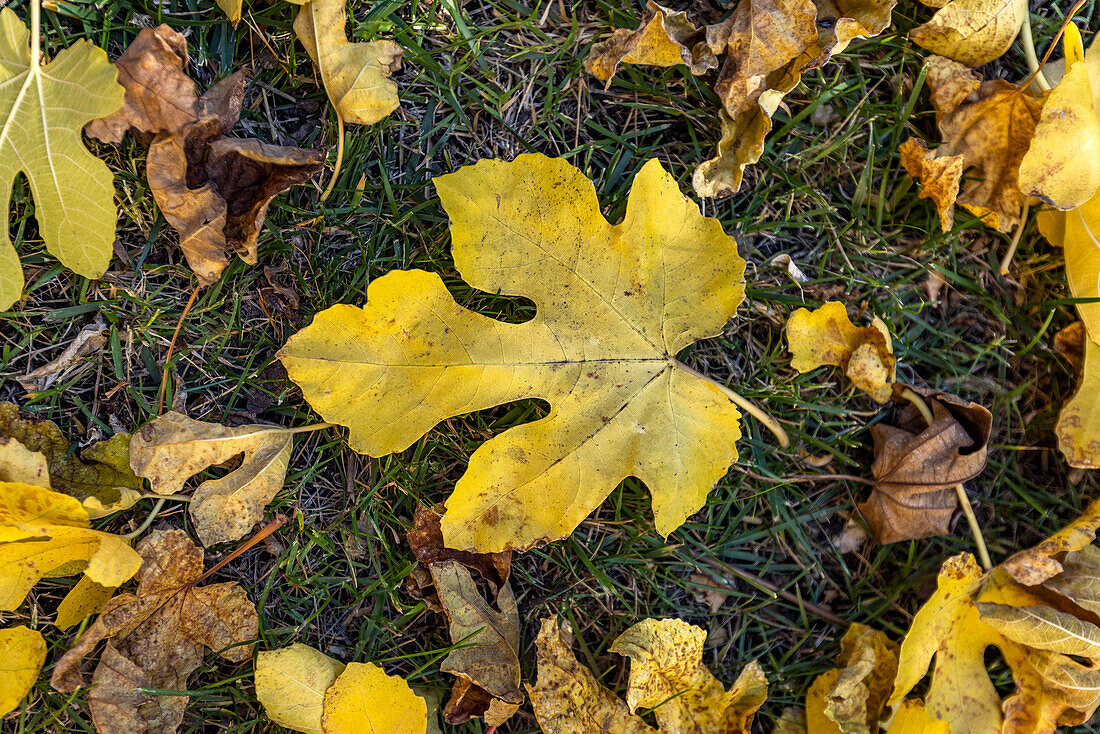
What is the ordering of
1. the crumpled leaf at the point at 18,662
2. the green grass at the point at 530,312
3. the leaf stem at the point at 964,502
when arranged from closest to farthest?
1. the crumpled leaf at the point at 18,662
2. the green grass at the point at 530,312
3. the leaf stem at the point at 964,502

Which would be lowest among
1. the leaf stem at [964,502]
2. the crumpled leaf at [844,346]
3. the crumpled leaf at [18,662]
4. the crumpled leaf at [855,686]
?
the crumpled leaf at [855,686]

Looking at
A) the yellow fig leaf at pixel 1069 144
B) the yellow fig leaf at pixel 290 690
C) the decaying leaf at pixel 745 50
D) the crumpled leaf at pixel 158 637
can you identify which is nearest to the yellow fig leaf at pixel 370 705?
the yellow fig leaf at pixel 290 690

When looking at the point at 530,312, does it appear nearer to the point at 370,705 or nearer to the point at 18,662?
the point at 370,705

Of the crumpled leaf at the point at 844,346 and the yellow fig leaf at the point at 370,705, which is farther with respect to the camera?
the crumpled leaf at the point at 844,346

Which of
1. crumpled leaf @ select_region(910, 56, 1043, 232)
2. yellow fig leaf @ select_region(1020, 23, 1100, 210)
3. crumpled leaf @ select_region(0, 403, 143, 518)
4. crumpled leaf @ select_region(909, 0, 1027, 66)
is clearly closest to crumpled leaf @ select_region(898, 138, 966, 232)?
crumpled leaf @ select_region(910, 56, 1043, 232)

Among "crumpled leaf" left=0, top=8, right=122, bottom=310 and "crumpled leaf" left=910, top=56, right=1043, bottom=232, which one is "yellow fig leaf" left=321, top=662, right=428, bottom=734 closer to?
"crumpled leaf" left=0, top=8, right=122, bottom=310

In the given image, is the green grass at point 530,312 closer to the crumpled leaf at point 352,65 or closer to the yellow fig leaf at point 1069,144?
the crumpled leaf at point 352,65

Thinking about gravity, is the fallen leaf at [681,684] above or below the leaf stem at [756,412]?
below
